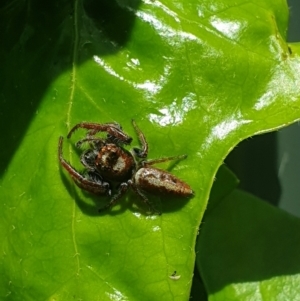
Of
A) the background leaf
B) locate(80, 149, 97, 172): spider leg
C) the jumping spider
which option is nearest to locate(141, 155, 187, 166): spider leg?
the jumping spider

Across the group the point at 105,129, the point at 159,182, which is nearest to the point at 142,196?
the point at 159,182

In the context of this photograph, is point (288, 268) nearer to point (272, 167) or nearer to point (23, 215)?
point (272, 167)

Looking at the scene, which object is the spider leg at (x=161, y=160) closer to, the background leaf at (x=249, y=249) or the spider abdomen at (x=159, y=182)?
the spider abdomen at (x=159, y=182)

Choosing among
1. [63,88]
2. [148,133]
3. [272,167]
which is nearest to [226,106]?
[148,133]

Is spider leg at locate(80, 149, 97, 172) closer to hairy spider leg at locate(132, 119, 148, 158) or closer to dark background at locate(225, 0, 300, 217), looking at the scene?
hairy spider leg at locate(132, 119, 148, 158)

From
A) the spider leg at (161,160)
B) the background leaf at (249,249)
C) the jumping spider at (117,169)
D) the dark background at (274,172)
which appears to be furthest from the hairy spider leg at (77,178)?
the dark background at (274,172)

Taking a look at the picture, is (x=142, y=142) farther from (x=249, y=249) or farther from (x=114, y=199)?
(x=249, y=249)
